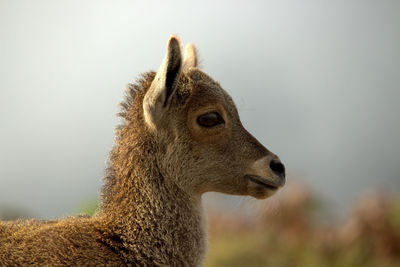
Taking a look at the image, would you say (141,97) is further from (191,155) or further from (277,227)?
(277,227)

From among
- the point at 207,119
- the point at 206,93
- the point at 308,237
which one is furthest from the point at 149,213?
the point at 308,237

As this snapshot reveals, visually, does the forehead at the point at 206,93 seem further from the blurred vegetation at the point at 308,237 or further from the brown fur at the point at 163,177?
the blurred vegetation at the point at 308,237

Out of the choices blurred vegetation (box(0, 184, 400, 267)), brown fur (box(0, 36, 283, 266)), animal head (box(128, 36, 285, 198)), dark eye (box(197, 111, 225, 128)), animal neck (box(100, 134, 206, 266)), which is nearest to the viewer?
brown fur (box(0, 36, 283, 266))

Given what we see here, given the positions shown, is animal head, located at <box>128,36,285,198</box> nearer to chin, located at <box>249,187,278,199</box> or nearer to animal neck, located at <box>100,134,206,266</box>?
chin, located at <box>249,187,278,199</box>

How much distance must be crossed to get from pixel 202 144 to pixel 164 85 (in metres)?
0.74

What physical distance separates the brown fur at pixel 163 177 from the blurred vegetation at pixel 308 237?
31.4 ft

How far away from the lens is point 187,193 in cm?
527

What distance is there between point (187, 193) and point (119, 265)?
3.11 ft

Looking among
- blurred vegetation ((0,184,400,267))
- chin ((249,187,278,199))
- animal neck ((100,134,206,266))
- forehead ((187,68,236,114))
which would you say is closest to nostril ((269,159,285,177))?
chin ((249,187,278,199))

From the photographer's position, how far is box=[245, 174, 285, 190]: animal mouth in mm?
5316

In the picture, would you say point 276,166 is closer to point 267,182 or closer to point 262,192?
point 267,182

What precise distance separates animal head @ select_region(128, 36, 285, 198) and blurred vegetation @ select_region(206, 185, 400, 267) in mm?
9524

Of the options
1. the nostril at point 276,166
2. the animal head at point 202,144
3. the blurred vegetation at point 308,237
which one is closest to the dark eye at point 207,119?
the animal head at point 202,144

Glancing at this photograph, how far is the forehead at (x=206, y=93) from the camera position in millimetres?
5359
